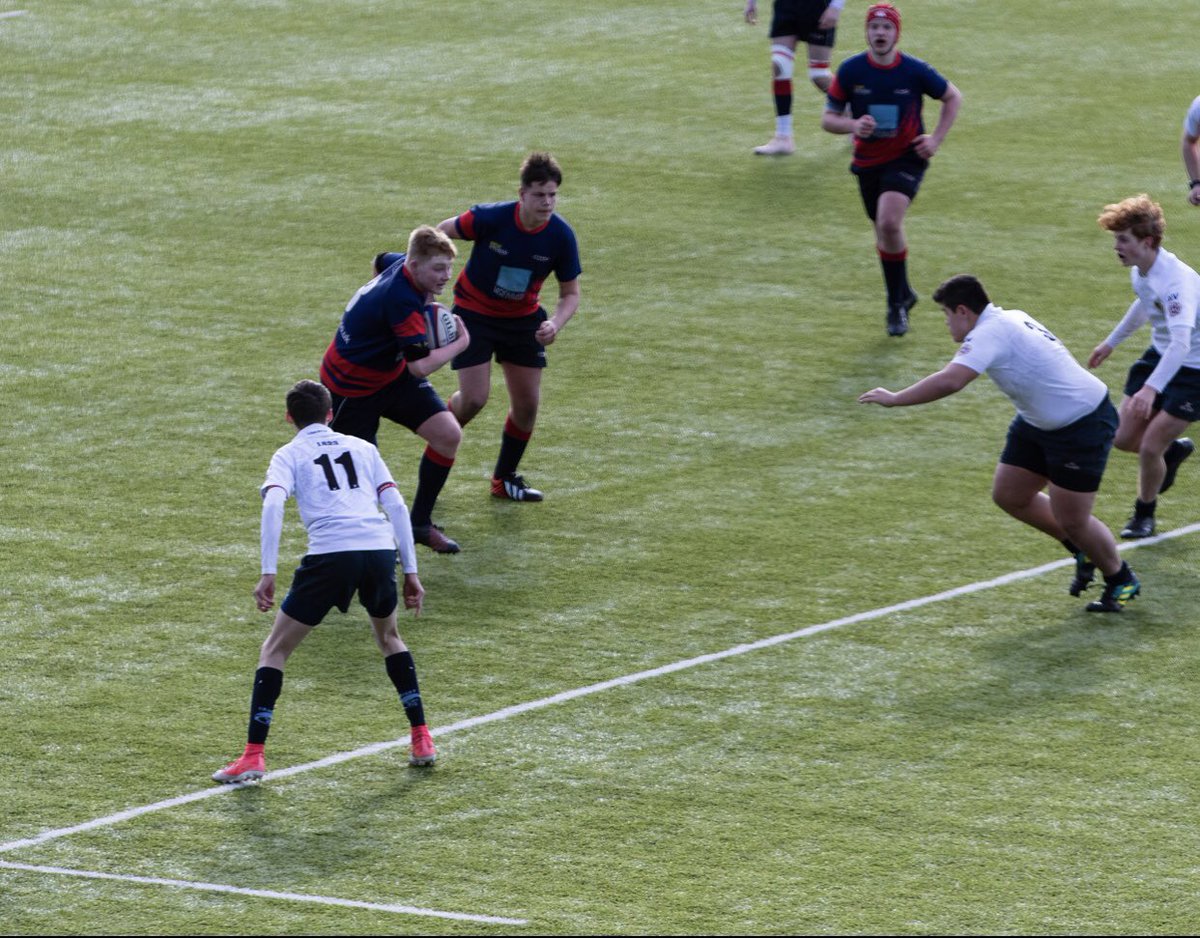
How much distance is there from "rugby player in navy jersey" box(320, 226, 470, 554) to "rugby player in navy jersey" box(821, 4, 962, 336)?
4.94m

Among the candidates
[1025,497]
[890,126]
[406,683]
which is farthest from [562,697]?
[890,126]

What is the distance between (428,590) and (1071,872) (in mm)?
4088

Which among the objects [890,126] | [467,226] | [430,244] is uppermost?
[890,126]

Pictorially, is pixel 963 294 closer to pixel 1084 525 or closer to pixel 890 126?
pixel 1084 525

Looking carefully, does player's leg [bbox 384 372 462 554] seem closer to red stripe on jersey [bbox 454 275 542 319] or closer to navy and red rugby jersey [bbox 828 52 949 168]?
red stripe on jersey [bbox 454 275 542 319]

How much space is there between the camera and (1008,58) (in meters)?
21.9

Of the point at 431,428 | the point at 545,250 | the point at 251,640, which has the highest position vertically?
the point at 545,250

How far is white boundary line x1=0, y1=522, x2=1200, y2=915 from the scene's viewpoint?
7.36m

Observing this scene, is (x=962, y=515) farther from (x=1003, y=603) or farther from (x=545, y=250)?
(x=545, y=250)

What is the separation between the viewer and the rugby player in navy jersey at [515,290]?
35.7ft

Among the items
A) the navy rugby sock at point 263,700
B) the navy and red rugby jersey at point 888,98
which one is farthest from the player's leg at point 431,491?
the navy and red rugby jersey at point 888,98

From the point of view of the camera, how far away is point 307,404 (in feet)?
26.5

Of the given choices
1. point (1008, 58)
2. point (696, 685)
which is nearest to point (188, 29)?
point (1008, 58)

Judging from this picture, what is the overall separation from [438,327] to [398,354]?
256 mm
